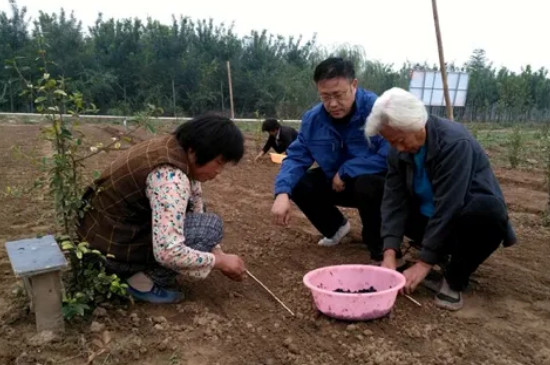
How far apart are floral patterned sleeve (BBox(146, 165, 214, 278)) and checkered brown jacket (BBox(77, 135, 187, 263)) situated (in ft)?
0.21

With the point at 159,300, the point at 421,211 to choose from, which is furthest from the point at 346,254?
the point at 159,300

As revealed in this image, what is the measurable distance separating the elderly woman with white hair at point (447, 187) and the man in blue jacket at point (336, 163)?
0.50m

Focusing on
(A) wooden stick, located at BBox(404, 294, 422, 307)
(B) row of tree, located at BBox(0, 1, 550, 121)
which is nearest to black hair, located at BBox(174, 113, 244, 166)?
(A) wooden stick, located at BBox(404, 294, 422, 307)

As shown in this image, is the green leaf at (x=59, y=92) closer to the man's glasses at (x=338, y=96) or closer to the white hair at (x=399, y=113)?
the white hair at (x=399, y=113)

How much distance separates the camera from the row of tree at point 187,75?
22.2 metres

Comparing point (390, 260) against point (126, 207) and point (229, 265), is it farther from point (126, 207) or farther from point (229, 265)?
point (126, 207)

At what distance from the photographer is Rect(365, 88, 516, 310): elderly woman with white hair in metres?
2.31

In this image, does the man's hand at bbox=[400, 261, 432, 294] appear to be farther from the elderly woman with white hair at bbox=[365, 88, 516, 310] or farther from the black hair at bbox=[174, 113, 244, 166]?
the black hair at bbox=[174, 113, 244, 166]

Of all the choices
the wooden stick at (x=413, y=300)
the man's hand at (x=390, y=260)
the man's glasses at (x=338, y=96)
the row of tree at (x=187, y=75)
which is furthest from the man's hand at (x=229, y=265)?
the row of tree at (x=187, y=75)

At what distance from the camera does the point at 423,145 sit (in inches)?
96.1

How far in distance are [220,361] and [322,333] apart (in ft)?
1.54

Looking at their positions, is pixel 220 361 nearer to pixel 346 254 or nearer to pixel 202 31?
pixel 346 254

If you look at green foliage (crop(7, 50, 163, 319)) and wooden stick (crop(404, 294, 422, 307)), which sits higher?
green foliage (crop(7, 50, 163, 319))

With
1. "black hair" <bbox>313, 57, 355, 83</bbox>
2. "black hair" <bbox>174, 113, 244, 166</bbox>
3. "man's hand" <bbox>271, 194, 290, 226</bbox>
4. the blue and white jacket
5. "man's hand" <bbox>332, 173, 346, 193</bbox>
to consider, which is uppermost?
"black hair" <bbox>313, 57, 355, 83</bbox>
